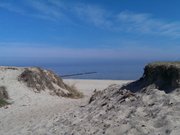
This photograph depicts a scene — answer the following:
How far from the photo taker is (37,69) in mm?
21922

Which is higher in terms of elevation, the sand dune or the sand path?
the sand dune

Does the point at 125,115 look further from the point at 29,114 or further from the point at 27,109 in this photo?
the point at 27,109

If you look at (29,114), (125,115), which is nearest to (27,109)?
(29,114)

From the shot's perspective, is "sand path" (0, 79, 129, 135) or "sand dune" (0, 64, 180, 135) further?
"sand path" (0, 79, 129, 135)

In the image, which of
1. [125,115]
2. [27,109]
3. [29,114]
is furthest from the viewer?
[27,109]

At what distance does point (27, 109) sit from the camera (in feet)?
48.8

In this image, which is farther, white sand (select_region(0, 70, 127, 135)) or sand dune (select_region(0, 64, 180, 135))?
white sand (select_region(0, 70, 127, 135))

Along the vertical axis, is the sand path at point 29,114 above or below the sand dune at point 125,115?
below

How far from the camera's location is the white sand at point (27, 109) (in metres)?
10.7

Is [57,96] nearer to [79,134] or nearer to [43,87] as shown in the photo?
[43,87]

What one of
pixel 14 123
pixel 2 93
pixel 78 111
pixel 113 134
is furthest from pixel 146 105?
pixel 2 93

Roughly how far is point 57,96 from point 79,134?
36.4 ft

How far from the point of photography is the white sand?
10.7 m

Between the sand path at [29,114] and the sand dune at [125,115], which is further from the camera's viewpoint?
the sand path at [29,114]
